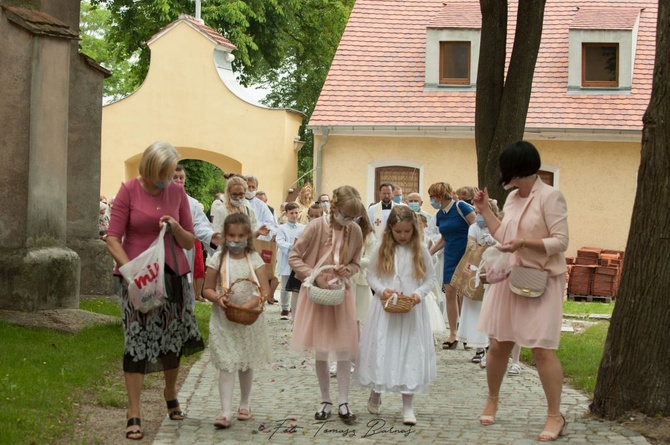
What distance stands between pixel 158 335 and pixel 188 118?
73.6 feet

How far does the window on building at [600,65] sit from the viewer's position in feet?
93.6

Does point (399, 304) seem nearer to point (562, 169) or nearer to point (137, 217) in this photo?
point (137, 217)

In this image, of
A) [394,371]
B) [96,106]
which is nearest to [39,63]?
[96,106]

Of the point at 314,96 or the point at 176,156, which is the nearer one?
the point at 176,156

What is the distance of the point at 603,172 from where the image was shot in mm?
27984

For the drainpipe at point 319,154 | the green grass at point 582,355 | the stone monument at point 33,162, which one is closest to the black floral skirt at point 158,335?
the green grass at point 582,355

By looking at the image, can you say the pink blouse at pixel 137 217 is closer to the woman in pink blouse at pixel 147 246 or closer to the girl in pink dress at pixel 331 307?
the woman in pink blouse at pixel 147 246

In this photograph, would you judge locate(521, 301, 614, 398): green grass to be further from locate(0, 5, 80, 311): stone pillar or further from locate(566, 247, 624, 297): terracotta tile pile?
locate(566, 247, 624, 297): terracotta tile pile

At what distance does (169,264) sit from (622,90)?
73.5 ft

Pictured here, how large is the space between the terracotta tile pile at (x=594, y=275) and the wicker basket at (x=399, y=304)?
17.5 m

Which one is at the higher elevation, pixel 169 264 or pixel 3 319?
pixel 169 264

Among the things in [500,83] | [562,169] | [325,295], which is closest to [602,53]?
[562,169]

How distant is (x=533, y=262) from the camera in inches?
300

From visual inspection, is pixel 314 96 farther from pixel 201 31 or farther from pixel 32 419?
pixel 32 419
